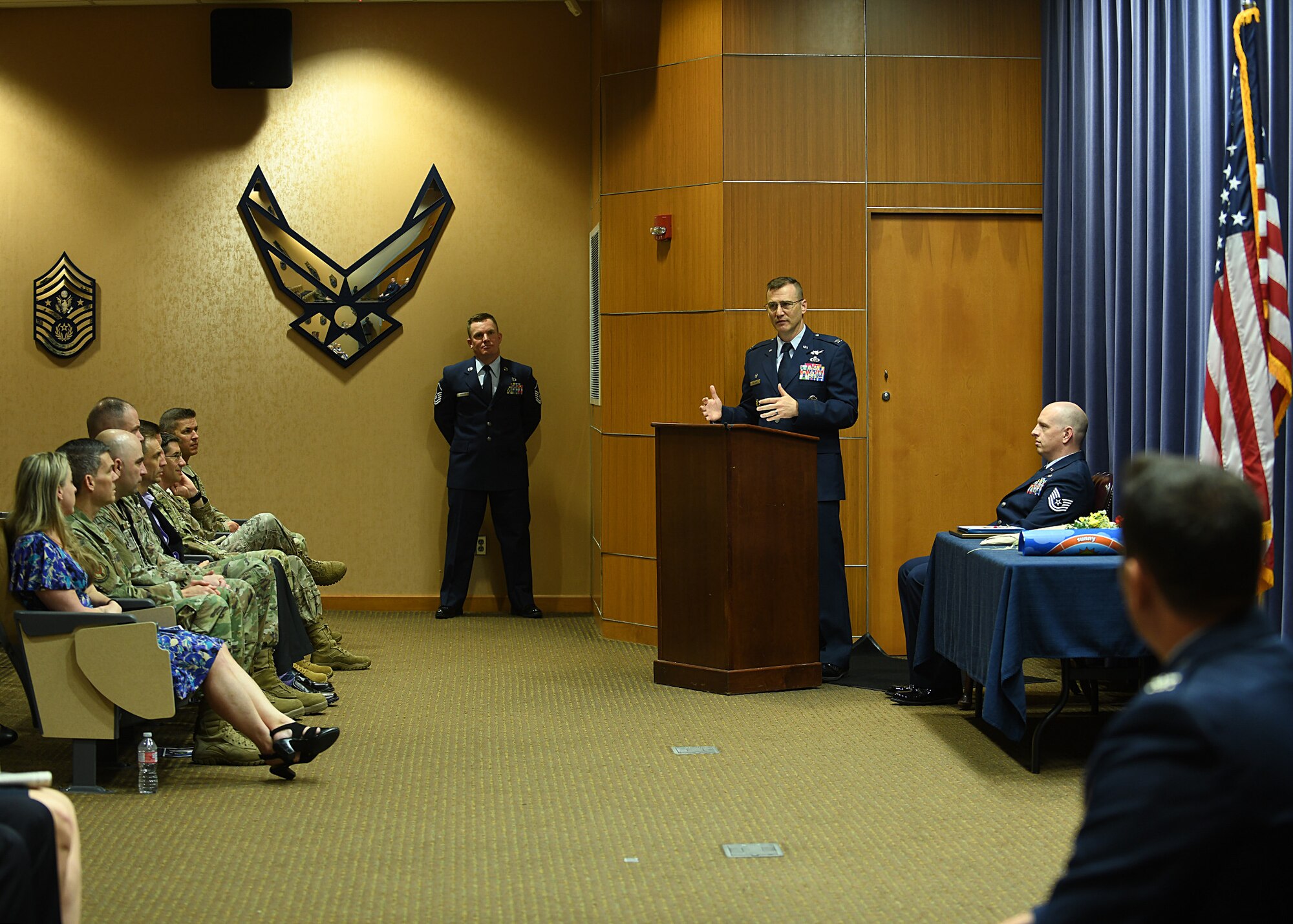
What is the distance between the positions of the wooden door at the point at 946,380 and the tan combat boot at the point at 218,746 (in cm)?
314

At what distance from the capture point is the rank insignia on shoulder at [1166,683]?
1.25m

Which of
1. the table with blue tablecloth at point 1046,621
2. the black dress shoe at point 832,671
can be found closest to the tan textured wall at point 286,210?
the black dress shoe at point 832,671

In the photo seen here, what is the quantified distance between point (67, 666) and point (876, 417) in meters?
3.81

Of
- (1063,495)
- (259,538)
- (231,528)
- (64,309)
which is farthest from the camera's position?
(64,309)

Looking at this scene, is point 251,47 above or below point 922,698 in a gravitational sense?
above

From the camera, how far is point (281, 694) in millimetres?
4852

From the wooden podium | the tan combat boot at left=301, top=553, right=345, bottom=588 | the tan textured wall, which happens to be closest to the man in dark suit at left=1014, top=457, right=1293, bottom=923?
the wooden podium

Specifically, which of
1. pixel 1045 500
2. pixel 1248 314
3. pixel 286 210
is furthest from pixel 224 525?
pixel 1248 314

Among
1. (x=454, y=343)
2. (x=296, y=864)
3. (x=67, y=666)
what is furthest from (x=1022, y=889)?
(x=454, y=343)

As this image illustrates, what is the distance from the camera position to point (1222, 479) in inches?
52.2

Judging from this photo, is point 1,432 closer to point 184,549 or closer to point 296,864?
point 184,549

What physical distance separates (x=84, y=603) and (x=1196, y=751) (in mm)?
3554

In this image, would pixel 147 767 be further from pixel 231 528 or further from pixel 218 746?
pixel 231 528

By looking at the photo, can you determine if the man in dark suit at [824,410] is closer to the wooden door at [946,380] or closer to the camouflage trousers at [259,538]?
the wooden door at [946,380]
